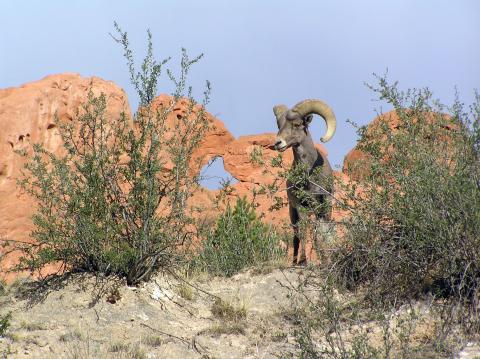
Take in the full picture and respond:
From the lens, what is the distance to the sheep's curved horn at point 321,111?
10898 mm

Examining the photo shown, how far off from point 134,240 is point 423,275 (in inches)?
126

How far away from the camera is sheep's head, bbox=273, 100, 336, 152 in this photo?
34.9 ft

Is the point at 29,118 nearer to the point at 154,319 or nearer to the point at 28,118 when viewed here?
the point at 28,118

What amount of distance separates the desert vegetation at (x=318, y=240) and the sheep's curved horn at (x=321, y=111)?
7.01 ft

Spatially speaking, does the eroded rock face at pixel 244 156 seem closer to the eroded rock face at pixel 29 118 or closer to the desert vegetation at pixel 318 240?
the eroded rock face at pixel 29 118

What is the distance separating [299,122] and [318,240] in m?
3.10

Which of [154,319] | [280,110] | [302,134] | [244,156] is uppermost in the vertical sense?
[244,156]

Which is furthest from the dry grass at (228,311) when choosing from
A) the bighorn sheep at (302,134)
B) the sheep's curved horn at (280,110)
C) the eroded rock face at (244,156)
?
the eroded rock face at (244,156)

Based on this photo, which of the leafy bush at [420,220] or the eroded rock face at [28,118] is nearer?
the leafy bush at [420,220]

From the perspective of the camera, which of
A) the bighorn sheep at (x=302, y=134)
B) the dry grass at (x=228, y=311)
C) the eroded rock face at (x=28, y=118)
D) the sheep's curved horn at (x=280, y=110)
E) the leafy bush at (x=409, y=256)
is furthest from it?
the eroded rock face at (x=28, y=118)

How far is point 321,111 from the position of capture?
1102 centimetres

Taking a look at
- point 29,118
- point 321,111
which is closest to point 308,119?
point 321,111

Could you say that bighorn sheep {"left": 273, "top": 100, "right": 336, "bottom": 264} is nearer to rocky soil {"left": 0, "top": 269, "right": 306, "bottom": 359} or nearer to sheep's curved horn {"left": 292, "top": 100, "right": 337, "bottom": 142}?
sheep's curved horn {"left": 292, "top": 100, "right": 337, "bottom": 142}

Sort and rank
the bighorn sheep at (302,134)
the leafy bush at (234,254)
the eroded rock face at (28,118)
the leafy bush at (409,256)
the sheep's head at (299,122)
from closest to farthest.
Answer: the leafy bush at (409,256)
the leafy bush at (234,254)
the bighorn sheep at (302,134)
the sheep's head at (299,122)
the eroded rock face at (28,118)
